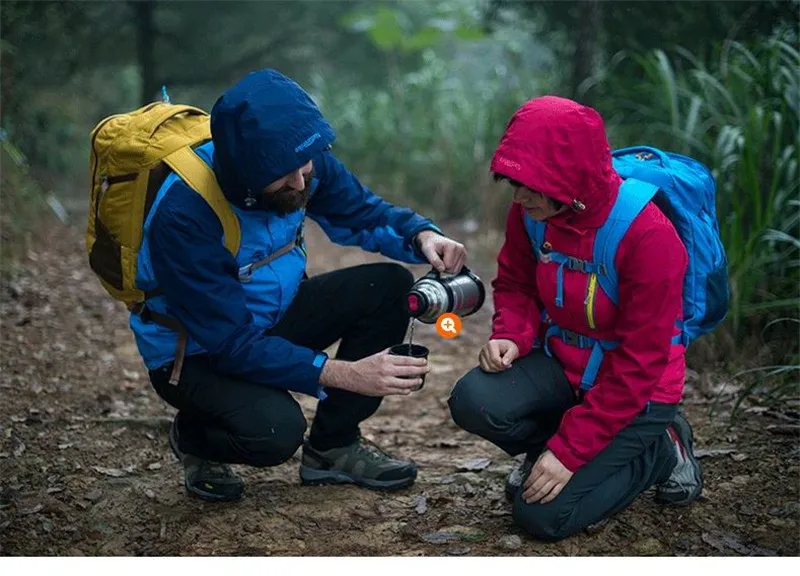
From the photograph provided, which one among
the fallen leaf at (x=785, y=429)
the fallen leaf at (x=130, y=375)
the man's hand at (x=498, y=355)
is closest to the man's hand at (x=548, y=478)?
the man's hand at (x=498, y=355)

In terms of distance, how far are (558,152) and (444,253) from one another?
0.67 meters

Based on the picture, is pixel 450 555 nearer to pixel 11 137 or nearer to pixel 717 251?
pixel 717 251

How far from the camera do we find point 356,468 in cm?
304

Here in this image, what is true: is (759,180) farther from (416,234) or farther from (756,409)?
(416,234)

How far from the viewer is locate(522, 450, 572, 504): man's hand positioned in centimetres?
252

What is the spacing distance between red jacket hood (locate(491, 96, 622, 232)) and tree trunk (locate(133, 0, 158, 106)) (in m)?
6.90

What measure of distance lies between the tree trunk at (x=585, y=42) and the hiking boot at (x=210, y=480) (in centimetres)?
383

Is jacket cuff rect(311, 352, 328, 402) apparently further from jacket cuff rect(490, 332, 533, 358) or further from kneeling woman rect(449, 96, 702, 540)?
jacket cuff rect(490, 332, 533, 358)

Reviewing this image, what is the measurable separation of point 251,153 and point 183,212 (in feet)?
A: 0.83

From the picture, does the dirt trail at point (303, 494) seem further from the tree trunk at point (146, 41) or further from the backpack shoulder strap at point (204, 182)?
the tree trunk at point (146, 41)

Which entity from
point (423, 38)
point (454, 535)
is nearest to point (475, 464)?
point (454, 535)

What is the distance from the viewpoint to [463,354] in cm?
478

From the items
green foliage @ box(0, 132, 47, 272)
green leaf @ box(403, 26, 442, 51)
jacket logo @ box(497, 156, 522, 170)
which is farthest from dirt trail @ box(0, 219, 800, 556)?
green leaf @ box(403, 26, 442, 51)

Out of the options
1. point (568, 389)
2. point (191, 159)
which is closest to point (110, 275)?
point (191, 159)
